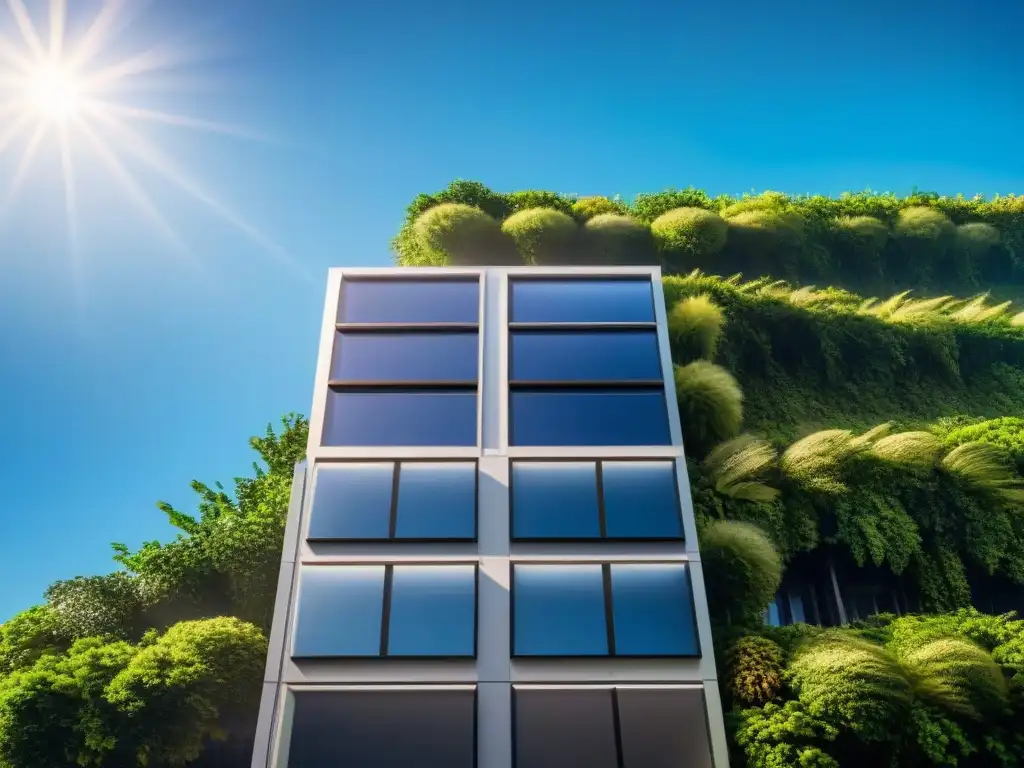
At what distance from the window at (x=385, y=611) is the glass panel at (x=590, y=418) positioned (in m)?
2.81

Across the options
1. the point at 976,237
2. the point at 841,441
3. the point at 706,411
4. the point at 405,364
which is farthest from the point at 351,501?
the point at 976,237

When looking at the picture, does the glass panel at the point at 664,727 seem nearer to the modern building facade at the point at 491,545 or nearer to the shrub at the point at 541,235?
the modern building facade at the point at 491,545

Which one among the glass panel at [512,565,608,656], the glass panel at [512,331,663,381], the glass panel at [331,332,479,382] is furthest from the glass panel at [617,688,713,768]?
the glass panel at [331,332,479,382]

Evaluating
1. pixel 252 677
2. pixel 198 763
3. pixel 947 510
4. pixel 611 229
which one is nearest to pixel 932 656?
pixel 947 510

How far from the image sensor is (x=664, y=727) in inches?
438

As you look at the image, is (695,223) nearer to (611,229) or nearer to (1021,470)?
(611,229)

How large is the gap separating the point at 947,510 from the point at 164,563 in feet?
48.3

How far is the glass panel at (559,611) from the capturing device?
11.7 metres

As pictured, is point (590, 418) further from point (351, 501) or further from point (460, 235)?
point (460, 235)

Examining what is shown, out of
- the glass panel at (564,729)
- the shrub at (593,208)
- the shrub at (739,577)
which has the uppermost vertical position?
the shrub at (593,208)

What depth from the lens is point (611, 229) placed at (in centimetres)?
2572

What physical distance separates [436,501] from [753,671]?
5.38m

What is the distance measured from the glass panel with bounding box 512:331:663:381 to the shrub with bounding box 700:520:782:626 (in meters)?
3.28

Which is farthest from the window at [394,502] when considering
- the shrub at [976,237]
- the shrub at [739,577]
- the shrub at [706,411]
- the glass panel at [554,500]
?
the shrub at [976,237]
